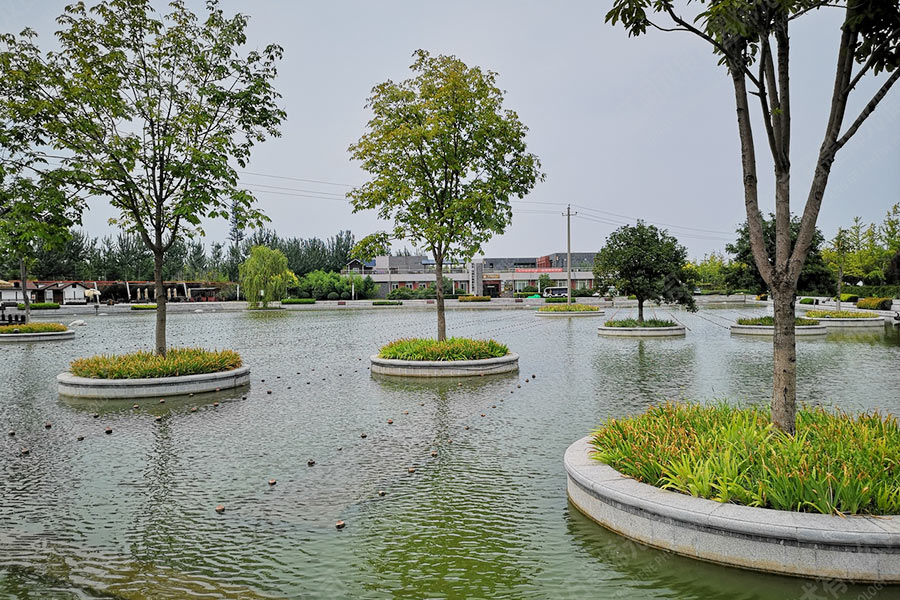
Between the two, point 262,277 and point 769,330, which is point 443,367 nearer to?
point 769,330

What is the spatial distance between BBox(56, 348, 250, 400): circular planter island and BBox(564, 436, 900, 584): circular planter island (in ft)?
33.4

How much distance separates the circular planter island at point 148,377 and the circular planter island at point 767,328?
19882mm

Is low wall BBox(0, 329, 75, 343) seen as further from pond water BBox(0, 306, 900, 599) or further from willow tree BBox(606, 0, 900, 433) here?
willow tree BBox(606, 0, 900, 433)

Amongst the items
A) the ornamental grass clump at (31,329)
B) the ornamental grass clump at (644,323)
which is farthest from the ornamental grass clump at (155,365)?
the ornamental grass clump at (644,323)

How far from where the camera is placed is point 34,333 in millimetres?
27141

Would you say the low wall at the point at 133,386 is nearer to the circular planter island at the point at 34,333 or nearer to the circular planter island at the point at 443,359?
the circular planter island at the point at 443,359

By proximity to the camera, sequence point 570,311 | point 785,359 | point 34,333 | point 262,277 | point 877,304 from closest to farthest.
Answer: point 785,359
point 34,333
point 877,304
point 570,311
point 262,277

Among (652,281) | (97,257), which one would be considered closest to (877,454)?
(652,281)

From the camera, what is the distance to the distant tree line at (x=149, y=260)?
83887 millimetres

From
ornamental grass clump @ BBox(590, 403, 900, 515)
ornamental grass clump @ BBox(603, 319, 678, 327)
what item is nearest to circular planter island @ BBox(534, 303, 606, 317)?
ornamental grass clump @ BBox(603, 319, 678, 327)

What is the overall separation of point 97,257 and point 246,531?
98119 mm

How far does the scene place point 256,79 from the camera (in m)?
14.7

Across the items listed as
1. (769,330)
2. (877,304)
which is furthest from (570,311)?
(769,330)

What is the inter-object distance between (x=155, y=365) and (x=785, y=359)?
473 inches
